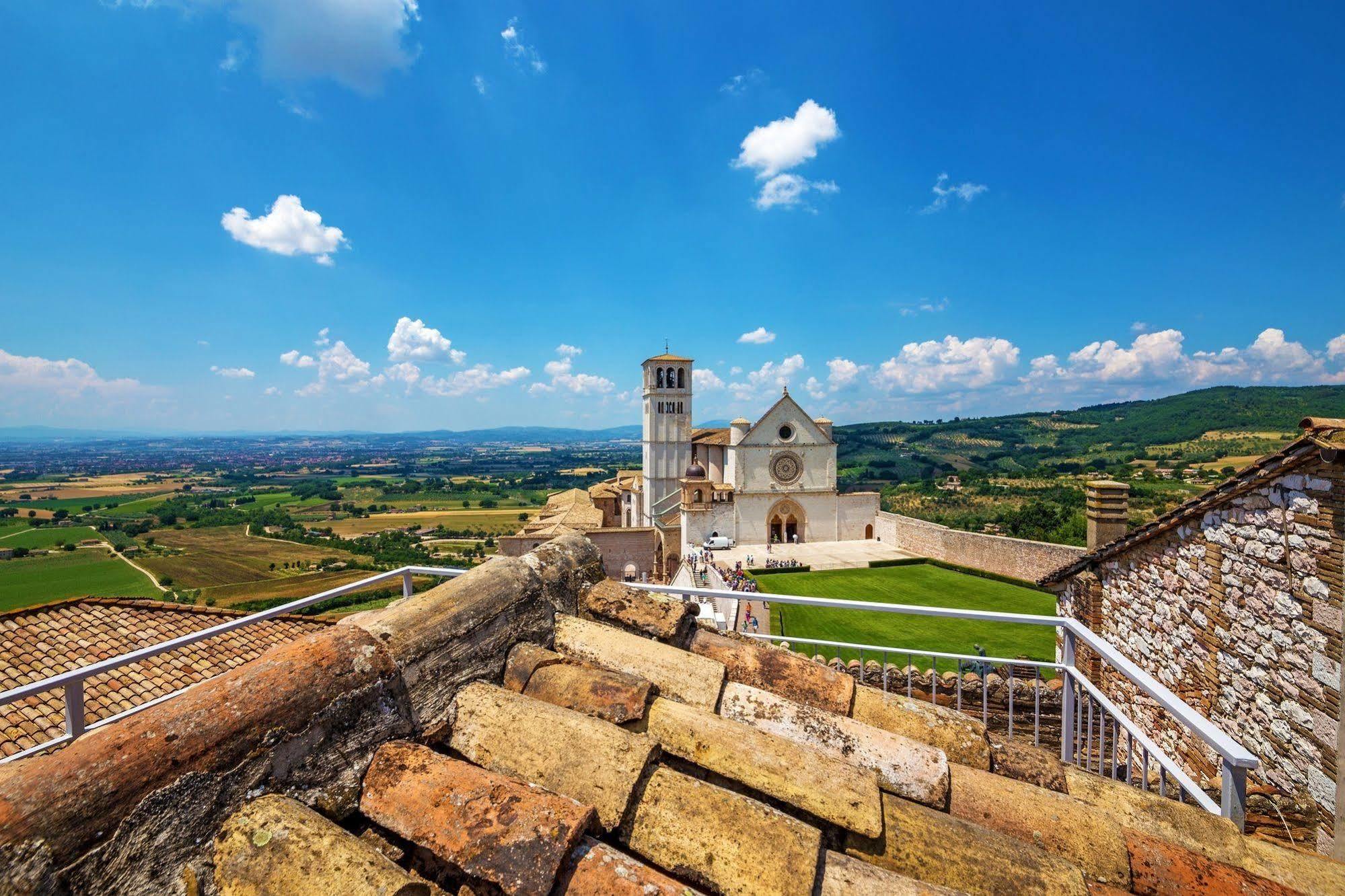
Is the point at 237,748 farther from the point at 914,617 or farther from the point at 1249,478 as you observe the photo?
the point at 914,617

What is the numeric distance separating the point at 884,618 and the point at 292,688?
65.5 ft

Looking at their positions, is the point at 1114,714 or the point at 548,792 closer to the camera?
the point at 548,792

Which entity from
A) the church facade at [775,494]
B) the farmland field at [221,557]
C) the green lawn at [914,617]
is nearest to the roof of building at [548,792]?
the green lawn at [914,617]

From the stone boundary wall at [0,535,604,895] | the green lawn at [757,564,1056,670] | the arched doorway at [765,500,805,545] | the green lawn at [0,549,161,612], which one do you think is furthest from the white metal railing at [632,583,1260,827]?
the green lawn at [0,549,161,612]

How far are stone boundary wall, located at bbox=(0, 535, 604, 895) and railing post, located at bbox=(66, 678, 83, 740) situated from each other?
139 centimetres

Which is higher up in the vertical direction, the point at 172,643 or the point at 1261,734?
the point at 172,643

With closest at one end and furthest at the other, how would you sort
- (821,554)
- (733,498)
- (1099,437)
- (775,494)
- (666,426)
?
1. (821,554)
2. (733,498)
3. (775,494)
4. (666,426)
5. (1099,437)

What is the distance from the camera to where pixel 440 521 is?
96.8 m

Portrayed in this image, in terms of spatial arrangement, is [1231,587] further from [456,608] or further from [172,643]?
[172,643]

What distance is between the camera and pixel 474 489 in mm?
152125

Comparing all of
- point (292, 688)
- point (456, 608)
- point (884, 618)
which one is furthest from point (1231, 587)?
point (884, 618)

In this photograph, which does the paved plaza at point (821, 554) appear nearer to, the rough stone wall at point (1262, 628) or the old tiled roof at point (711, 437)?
the old tiled roof at point (711, 437)

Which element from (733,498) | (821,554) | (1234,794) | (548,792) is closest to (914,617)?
(821,554)

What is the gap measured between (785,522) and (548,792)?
34.8 m
